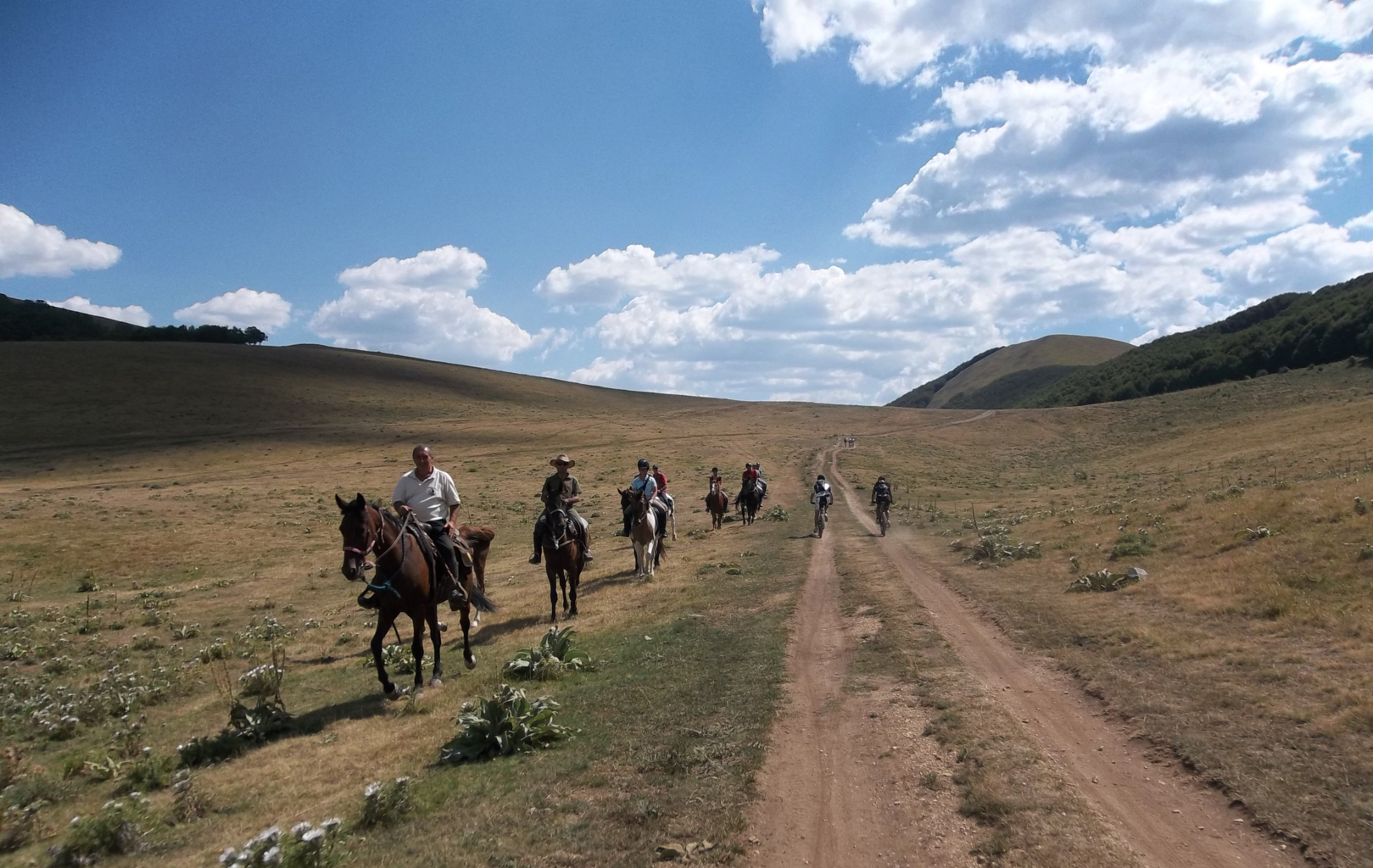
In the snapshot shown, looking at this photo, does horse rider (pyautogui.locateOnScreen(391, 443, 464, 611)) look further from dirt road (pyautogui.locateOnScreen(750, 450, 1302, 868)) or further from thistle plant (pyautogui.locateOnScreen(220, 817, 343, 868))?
thistle plant (pyautogui.locateOnScreen(220, 817, 343, 868))

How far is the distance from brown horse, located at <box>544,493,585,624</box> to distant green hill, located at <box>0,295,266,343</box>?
137 meters

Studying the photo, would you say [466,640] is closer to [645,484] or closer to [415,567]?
[415,567]

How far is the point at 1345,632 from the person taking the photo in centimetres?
932

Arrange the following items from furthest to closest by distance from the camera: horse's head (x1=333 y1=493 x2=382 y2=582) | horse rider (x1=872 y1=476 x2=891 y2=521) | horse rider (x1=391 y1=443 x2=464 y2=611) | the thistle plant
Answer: horse rider (x1=872 y1=476 x2=891 y2=521)
horse rider (x1=391 y1=443 x2=464 y2=611)
horse's head (x1=333 y1=493 x2=382 y2=582)
the thistle plant

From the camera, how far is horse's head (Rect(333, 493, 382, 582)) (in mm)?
8586

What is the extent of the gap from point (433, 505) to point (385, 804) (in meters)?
5.13

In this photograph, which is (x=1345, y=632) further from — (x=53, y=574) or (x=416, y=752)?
(x=53, y=574)

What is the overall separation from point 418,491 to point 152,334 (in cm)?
14934


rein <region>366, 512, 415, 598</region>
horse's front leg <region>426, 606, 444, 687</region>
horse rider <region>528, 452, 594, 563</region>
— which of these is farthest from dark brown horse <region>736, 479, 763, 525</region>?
rein <region>366, 512, 415, 598</region>

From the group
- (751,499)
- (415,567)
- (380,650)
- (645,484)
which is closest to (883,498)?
(751,499)

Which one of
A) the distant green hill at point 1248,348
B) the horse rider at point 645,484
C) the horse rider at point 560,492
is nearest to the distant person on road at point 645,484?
the horse rider at point 645,484

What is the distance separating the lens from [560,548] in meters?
14.3

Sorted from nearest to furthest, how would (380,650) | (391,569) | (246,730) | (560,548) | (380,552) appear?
(246,730)
(380,552)
(391,569)
(380,650)
(560,548)

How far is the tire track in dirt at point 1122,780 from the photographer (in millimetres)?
5465
